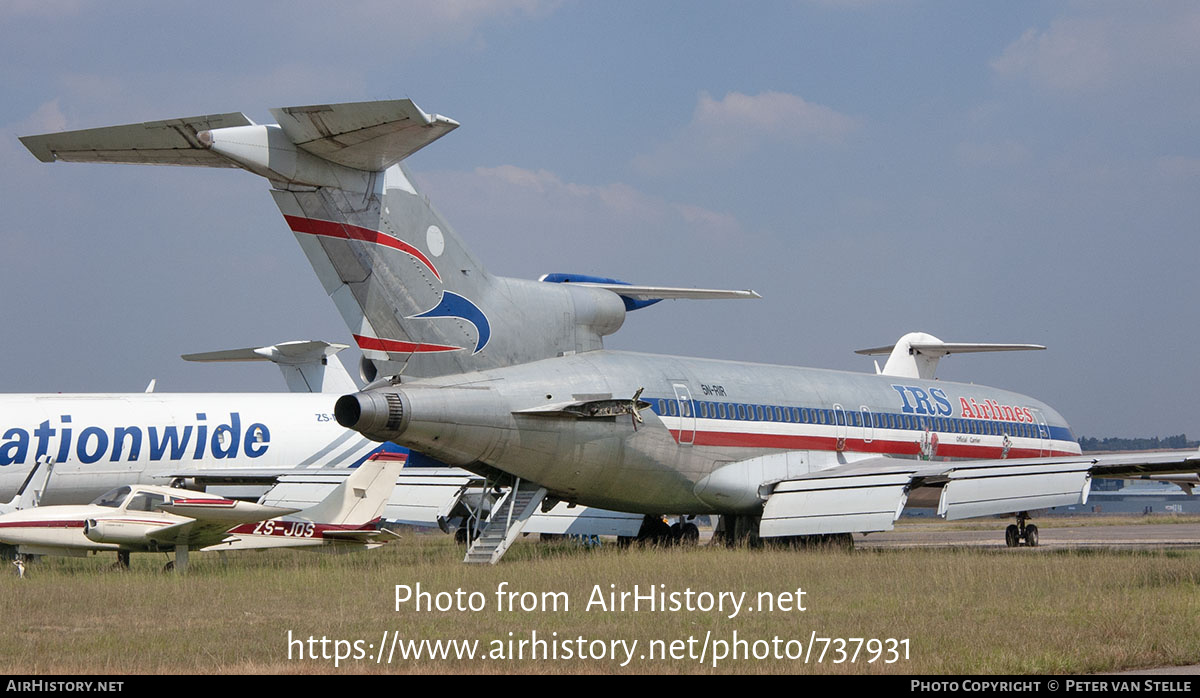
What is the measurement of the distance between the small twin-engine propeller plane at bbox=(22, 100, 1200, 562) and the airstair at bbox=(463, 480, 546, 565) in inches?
1.5

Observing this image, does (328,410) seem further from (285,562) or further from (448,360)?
(448,360)

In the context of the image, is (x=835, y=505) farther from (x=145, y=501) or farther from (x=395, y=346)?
(x=145, y=501)

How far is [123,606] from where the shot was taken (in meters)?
14.7

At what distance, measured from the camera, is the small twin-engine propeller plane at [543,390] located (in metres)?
15.9

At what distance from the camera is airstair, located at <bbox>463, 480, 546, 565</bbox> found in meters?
19.4

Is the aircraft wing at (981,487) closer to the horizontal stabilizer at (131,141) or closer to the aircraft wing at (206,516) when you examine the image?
the aircraft wing at (206,516)

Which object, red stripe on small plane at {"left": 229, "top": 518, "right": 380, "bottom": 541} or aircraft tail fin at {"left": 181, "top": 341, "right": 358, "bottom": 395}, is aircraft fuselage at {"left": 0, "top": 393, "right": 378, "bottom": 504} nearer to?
aircraft tail fin at {"left": 181, "top": 341, "right": 358, "bottom": 395}

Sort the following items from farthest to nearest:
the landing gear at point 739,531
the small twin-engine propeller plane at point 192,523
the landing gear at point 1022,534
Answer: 1. the landing gear at point 1022,534
2. the landing gear at point 739,531
3. the small twin-engine propeller plane at point 192,523

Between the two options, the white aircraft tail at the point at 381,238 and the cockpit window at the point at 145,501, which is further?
the cockpit window at the point at 145,501

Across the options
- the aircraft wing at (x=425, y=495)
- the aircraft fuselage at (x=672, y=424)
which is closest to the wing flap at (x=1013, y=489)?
the aircraft fuselage at (x=672, y=424)

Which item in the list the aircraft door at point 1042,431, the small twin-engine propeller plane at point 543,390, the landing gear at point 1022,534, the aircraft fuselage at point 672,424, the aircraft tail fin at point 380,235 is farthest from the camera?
the aircraft door at point 1042,431

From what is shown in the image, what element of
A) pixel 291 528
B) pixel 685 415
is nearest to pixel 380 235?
pixel 291 528

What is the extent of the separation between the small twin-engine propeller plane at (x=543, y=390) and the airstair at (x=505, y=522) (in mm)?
37

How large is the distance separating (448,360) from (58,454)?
1367 cm
